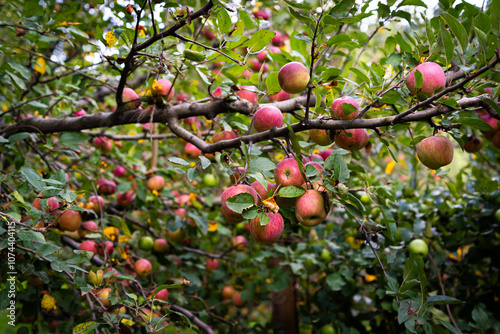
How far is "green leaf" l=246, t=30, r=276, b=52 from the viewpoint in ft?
3.58

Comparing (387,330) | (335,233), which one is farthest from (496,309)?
(335,233)

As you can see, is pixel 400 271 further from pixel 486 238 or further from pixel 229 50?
pixel 229 50

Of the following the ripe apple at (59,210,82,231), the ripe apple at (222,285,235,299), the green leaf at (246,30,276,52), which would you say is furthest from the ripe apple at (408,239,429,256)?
the ripe apple at (59,210,82,231)

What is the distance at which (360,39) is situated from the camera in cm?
151

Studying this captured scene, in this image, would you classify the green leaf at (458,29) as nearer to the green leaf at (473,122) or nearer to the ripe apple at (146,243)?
the green leaf at (473,122)

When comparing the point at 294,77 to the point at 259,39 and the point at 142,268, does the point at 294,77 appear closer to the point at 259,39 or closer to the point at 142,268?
the point at 259,39

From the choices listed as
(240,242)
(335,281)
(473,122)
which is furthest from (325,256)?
(473,122)

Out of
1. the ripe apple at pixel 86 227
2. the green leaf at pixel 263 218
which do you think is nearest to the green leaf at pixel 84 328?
the green leaf at pixel 263 218

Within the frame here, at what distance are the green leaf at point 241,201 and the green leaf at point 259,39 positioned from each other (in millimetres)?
561

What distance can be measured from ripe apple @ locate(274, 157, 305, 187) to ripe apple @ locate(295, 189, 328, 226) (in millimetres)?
44

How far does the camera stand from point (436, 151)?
3.19 ft

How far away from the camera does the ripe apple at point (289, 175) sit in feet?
3.05

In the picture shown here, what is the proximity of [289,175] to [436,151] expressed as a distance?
44 centimetres

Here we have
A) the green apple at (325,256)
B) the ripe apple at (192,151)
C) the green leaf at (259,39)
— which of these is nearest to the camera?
the green leaf at (259,39)
